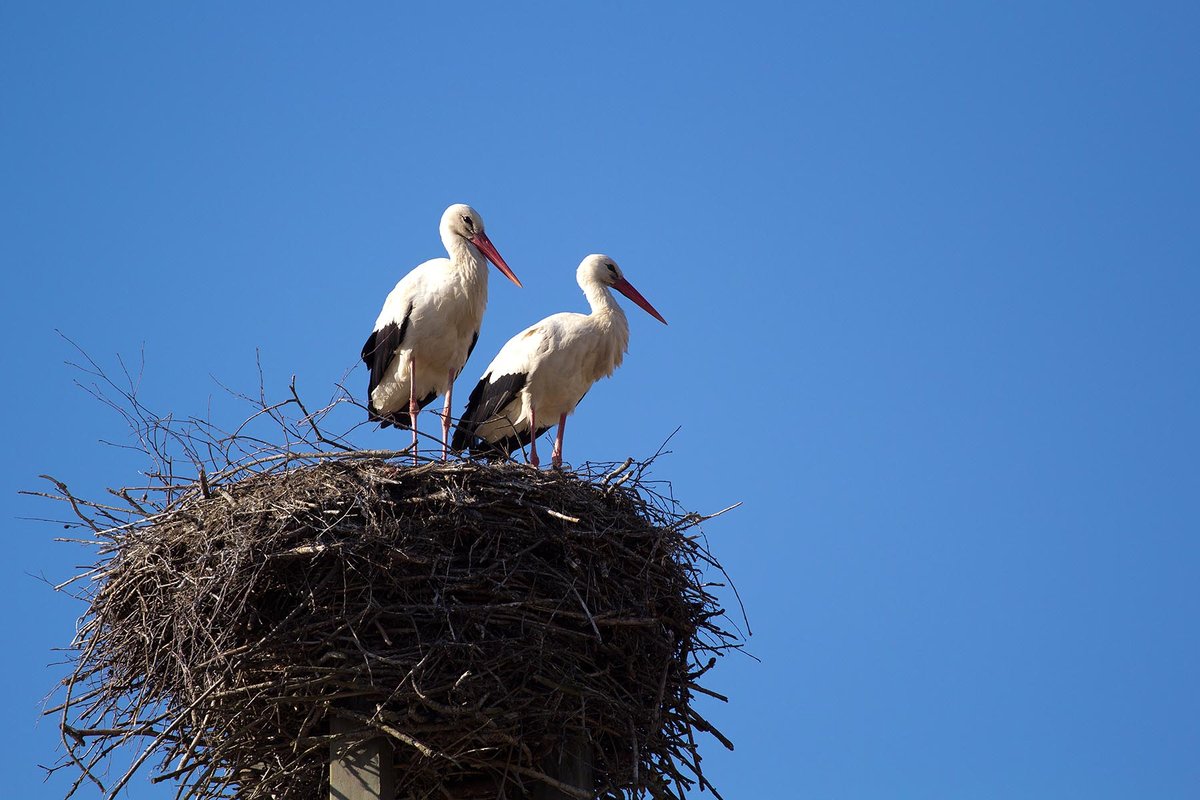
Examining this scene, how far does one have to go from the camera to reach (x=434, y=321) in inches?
359

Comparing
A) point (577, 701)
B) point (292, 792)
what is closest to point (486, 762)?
point (577, 701)

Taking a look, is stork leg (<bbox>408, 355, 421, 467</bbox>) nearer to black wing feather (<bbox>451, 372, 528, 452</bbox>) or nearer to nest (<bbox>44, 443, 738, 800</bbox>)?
black wing feather (<bbox>451, 372, 528, 452</bbox>)

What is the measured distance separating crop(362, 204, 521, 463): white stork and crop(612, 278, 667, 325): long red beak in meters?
0.96

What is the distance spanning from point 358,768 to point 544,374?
4.00 meters

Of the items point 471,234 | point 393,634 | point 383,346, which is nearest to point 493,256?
point 471,234

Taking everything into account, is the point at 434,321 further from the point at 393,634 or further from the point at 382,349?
the point at 393,634

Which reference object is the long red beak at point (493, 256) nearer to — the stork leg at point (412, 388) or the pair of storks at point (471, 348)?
the pair of storks at point (471, 348)

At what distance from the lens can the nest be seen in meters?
5.72

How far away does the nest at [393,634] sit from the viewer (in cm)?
572

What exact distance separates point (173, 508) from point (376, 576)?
1.13 meters

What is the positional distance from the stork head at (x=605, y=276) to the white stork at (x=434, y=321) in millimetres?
658

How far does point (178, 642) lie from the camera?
19.2 feet

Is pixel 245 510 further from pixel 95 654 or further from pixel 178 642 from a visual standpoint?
pixel 95 654

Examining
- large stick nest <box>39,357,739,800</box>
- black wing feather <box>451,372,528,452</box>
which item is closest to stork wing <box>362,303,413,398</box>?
black wing feather <box>451,372,528,452</box>
